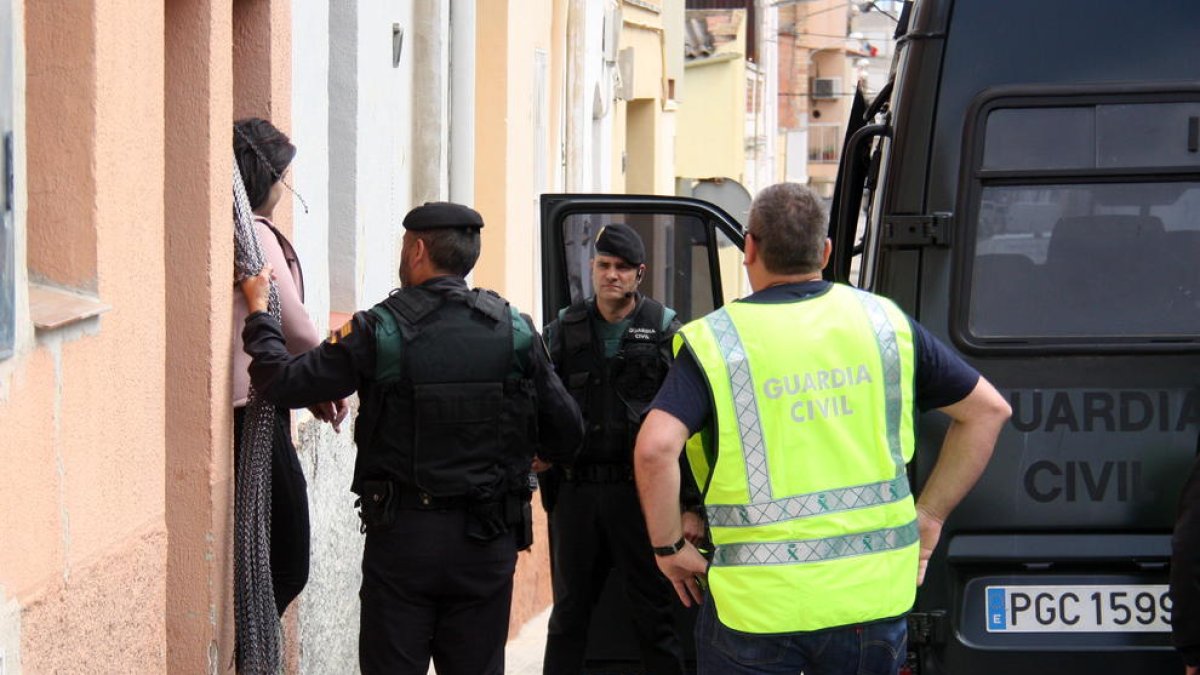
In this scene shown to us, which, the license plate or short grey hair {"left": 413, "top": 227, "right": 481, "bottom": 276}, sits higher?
short grey hair {"left": 413, "top": 227, "right": 481, "bottom": 276}

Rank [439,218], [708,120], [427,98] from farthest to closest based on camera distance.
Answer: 1. [708,120]
2. [427,98]
3. [439,218]

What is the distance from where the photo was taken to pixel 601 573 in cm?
688

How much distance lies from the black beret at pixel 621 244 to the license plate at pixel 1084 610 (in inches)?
85.5

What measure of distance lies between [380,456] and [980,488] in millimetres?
1552

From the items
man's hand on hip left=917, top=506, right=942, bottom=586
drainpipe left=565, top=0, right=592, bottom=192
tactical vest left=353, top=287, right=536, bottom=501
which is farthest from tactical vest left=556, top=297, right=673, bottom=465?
drainpipe left=565, top=0, right=592, bottom=192

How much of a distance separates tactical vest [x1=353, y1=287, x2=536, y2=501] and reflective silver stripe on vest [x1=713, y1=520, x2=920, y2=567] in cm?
111

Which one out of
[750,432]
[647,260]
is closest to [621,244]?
[647,260]

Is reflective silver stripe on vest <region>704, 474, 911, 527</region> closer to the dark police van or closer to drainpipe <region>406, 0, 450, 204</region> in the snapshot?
the dark police van

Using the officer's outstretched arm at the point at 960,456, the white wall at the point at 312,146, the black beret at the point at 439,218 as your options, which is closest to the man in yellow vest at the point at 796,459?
the officer's outstretched arm at the point at 960,456

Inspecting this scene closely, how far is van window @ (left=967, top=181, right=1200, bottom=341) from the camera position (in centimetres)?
498

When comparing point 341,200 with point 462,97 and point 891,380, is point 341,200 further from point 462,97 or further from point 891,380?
point 891,380

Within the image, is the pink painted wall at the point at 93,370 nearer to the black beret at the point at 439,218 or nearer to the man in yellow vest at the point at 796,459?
the black beret at the point at 439,218

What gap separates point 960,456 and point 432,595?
154 cm

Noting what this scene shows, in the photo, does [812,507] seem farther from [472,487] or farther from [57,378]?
[57,378]
